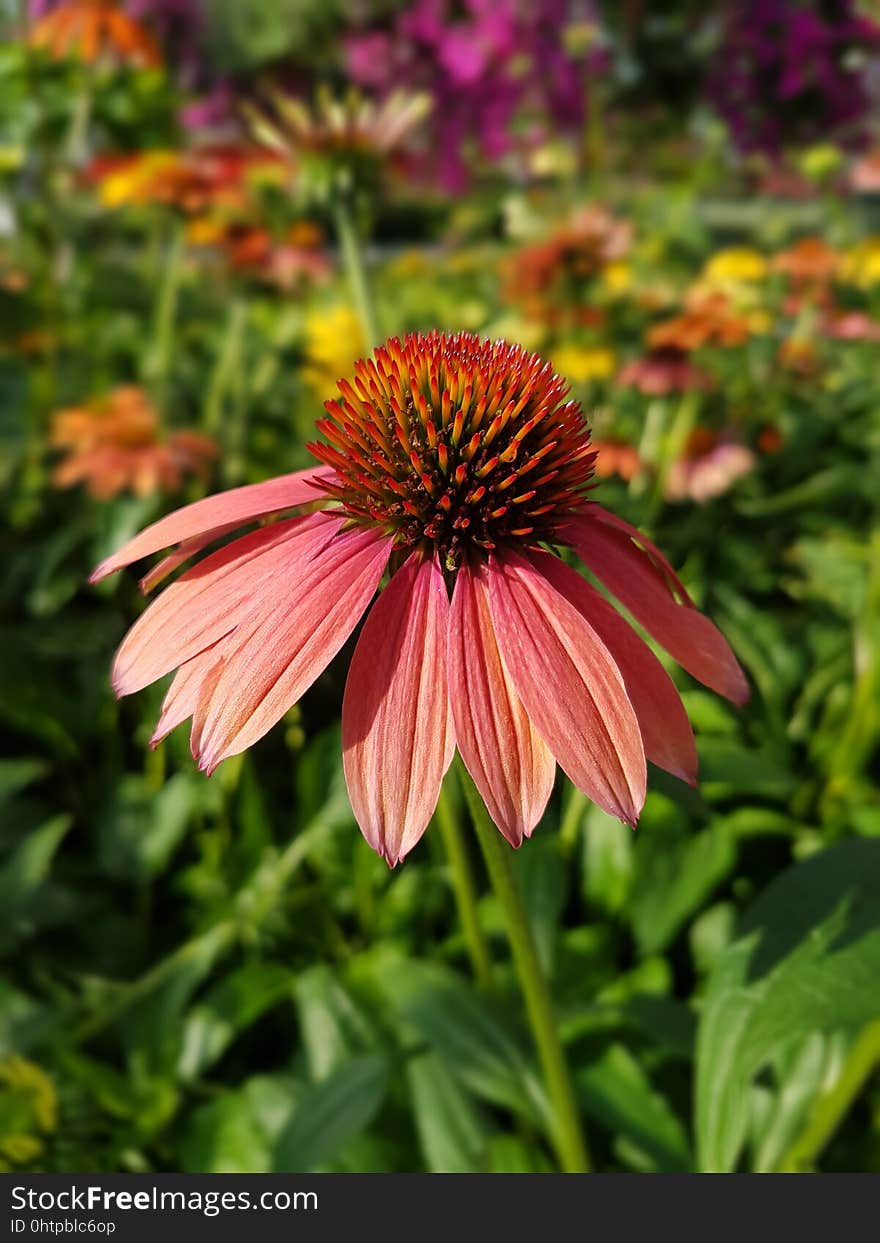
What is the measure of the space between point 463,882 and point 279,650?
1.21ft

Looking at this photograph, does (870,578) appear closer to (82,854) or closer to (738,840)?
(738,840)

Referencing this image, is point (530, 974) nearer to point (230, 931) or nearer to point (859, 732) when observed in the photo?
point (230, 931)

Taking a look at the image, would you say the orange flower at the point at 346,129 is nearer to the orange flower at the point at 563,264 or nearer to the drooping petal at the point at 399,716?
the orange flower at the point at 563,264

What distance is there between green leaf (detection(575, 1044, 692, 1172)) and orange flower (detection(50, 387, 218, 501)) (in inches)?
37.7

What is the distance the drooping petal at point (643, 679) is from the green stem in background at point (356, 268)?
2.60 ft

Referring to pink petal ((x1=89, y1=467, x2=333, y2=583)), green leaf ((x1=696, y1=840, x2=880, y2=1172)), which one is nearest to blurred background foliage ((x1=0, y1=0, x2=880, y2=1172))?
green leaf ((x1=696, y1=840, x2=880, y2=1172))

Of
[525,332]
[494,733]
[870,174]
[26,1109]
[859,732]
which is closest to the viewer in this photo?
[494,733]

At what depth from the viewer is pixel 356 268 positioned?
1314mm

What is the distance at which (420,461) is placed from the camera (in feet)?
1.84

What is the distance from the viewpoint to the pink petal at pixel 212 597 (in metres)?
0.50

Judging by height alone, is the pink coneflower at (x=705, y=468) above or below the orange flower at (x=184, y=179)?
below

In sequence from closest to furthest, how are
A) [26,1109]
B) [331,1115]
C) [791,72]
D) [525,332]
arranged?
1. [331,1115]
2. [26,1109]
3. [525,332]
4. [791,72]

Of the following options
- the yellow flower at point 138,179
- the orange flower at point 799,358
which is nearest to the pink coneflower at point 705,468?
the orange flower at point 799,358

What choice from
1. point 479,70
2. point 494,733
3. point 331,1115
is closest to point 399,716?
point 494,733
